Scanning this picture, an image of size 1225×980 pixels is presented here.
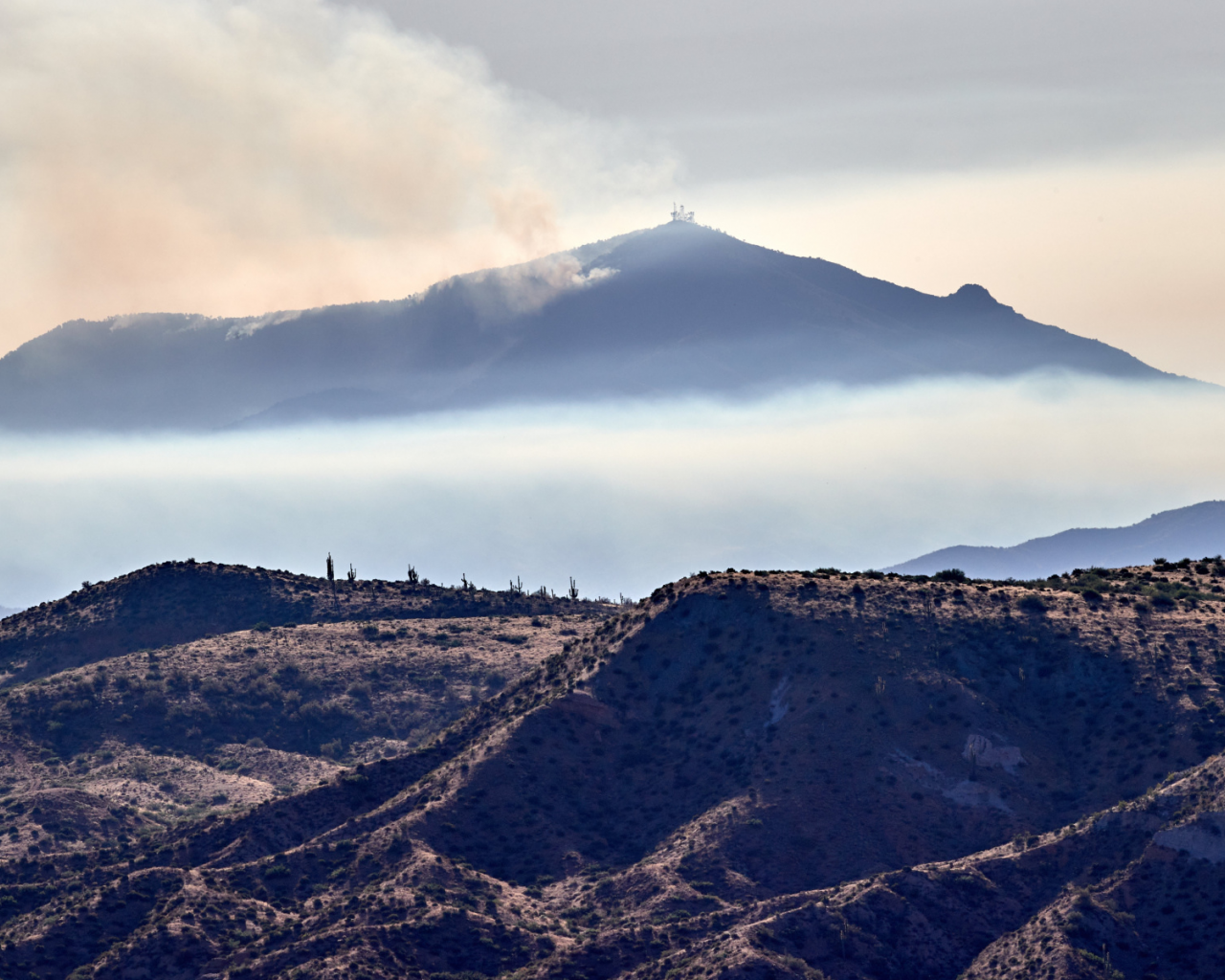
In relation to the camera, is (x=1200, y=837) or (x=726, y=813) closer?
(x=1200, y=837)

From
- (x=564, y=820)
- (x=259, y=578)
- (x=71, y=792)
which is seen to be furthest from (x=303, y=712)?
(x=564, y=820)

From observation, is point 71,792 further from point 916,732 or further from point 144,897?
point 916,732

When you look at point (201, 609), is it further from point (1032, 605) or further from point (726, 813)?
point (1032, 605)

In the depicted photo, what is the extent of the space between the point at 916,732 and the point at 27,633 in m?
87.1

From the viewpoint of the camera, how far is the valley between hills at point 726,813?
72875 mm

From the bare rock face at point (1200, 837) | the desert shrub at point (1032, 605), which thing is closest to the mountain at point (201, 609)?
the desert shrub at point (1032, 605)

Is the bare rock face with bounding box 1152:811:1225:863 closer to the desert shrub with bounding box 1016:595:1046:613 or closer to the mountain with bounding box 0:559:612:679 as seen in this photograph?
the desert shrub with bounding box 1016:595:1046:613

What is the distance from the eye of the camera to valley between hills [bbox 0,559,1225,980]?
72.9 metres

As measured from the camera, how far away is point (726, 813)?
85125mm

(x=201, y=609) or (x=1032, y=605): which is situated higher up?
(x=201, y=609)

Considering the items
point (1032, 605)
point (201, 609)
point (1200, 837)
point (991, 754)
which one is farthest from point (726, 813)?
point (201, 609)

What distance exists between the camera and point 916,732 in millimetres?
88688

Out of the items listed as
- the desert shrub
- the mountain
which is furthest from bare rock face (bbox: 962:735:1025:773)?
the mountain

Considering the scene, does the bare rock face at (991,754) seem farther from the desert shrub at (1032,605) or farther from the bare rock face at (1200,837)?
the desert shrub at (1032,605)
